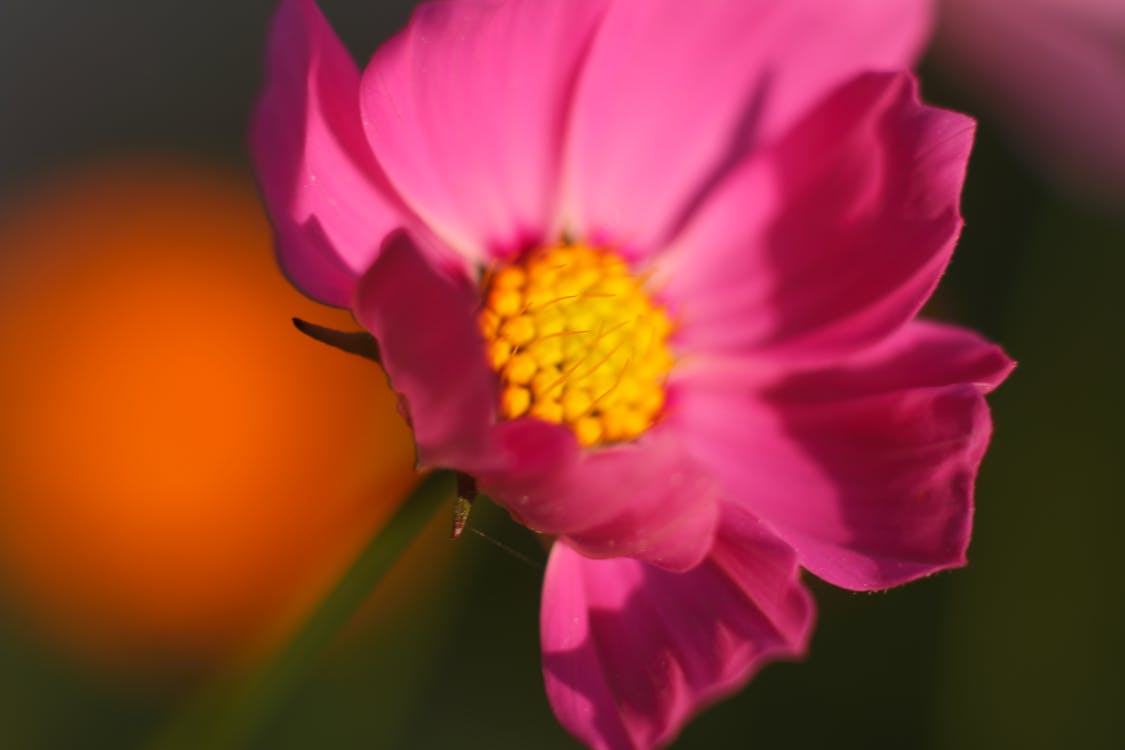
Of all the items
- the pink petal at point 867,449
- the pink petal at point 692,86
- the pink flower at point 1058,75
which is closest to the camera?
the pink petal at point 867,449

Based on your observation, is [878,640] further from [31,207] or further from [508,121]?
[31,207]

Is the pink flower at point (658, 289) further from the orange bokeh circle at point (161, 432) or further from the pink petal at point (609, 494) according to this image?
the orange bokeh circle at point (161, 432)

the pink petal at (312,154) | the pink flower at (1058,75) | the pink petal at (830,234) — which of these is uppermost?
the pink petal at (312,154)

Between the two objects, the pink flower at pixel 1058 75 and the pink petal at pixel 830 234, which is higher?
the pink petal at pixel 830 234

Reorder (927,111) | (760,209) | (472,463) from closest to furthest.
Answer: (472,463) < (927,111) < (760,209)

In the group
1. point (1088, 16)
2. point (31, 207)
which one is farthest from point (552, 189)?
point (1088, 16)

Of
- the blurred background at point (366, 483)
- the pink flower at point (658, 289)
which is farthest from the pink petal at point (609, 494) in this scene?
the blurred background at point (366, 483)
